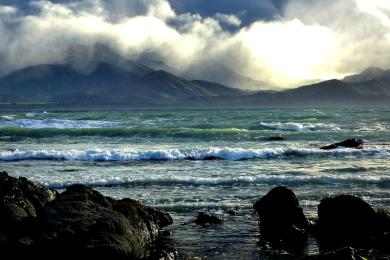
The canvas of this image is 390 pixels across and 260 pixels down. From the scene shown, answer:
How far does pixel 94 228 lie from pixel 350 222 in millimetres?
8083

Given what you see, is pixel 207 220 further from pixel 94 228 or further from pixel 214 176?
pixel 214 176

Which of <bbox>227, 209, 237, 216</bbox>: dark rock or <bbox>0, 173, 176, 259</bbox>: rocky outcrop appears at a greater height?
<bbox>0, 173, 176, 259</bbox>: rocky outcrop

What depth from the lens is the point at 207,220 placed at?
1798 centimetres

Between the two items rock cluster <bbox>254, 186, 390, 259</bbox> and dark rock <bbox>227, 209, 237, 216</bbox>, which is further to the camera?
dark rock <bbox>227, 209, 237, 216</bbox>

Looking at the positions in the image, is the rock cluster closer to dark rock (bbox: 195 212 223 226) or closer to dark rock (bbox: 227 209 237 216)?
dark rock (bbox: 195 212 223 226)

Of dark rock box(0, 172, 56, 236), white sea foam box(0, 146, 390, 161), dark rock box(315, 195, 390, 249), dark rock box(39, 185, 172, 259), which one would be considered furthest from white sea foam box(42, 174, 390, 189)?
white sea foam box(0, 146, 390, 161)

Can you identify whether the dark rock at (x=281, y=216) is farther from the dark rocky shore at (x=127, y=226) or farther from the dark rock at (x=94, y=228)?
the dark rock at (x=94, y=228)

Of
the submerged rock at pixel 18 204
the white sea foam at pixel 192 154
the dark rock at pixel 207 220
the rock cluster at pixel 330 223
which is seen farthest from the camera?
the white sea foam at pixel 192 154

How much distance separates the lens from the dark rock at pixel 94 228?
13.1 m

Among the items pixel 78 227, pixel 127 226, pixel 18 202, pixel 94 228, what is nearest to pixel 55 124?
pixel 18 202

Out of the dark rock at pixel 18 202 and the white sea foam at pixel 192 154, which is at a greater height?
the white sea foam at pixel 192 154

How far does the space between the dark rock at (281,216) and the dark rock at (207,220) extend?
54.5 inches

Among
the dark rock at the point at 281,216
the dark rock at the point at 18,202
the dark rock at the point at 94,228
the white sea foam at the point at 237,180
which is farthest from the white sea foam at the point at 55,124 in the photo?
the dark rock at the point at 94,228

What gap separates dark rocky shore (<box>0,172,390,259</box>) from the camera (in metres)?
13.2
